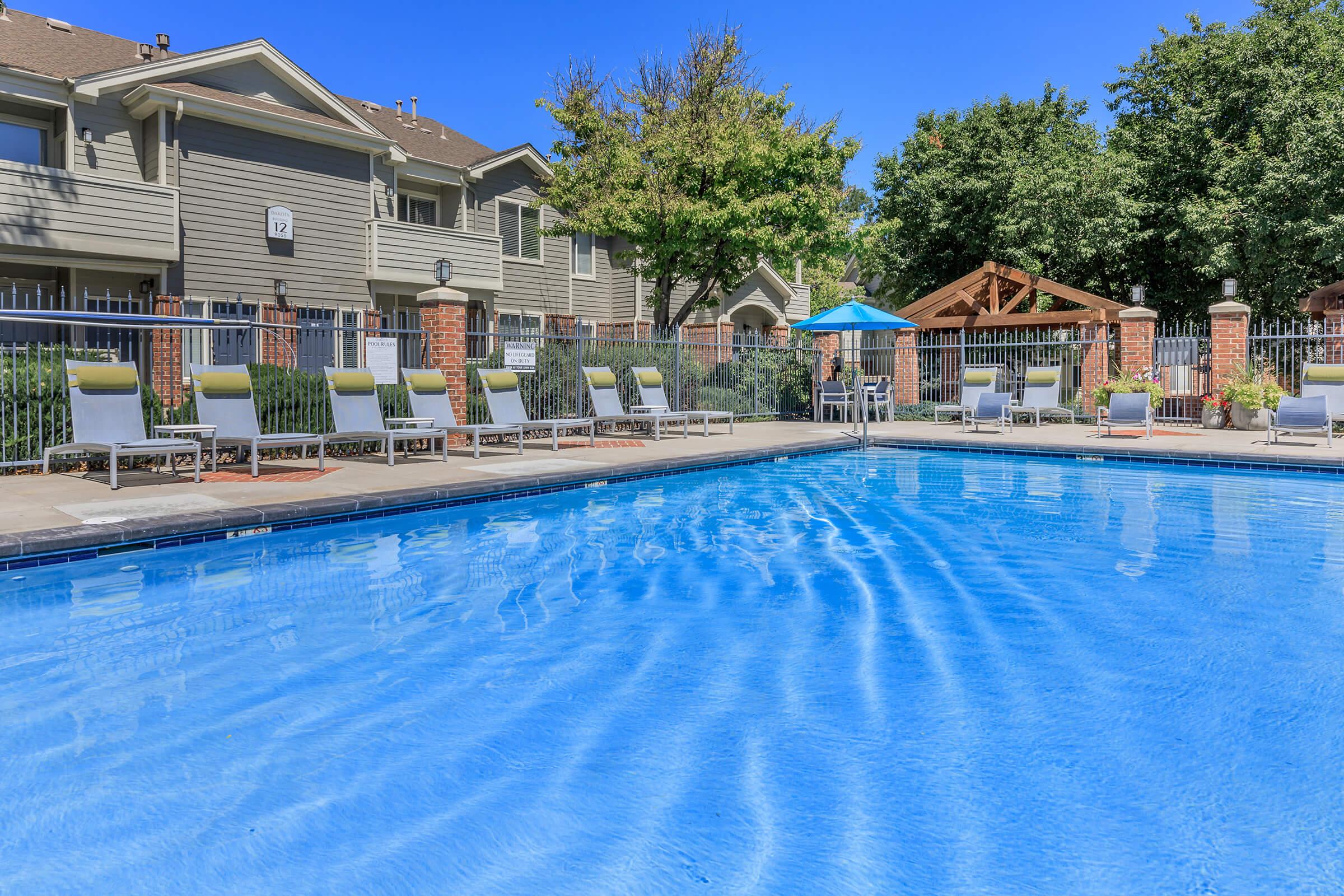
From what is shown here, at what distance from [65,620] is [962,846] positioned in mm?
4471

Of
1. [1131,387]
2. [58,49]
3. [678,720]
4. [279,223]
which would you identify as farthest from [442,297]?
[1131,387]

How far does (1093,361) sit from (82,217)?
1858cm

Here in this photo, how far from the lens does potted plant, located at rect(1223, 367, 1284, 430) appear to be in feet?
47.4

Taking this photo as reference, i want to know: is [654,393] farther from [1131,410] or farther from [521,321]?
[1131,410]

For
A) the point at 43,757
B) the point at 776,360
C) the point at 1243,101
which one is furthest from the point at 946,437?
the point at 1243,101

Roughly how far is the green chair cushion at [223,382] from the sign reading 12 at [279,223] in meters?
7.95

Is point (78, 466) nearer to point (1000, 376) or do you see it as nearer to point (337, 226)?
point (337, 226)

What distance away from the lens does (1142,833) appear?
2555 millimetres

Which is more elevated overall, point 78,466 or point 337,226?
point 337,226

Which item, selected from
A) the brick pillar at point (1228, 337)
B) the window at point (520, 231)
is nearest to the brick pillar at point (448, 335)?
the window at point (520, 231)

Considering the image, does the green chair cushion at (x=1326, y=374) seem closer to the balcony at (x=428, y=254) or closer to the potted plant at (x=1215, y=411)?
the potted plant at (x=1215, y=411)

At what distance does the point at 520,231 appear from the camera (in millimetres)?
21500

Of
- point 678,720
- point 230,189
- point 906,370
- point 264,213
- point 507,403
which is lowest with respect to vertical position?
point 678,720

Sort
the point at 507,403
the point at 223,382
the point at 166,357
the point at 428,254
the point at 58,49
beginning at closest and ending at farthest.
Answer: the point at 223,382 < the point at 166,357 < the point at 507,403 < the point at 58,49 < the point at 428,254
